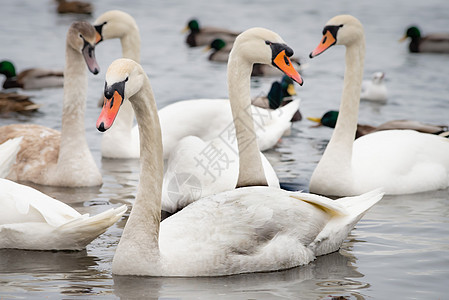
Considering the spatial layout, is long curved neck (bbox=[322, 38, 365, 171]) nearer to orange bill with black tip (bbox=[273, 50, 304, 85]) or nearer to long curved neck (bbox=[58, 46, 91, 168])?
orange bill with black tip (bbox=[273, 50, 304, 85])

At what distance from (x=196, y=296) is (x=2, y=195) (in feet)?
6.32

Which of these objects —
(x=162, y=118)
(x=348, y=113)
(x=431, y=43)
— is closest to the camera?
(x=348, y=113)

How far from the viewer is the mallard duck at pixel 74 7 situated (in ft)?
94.8

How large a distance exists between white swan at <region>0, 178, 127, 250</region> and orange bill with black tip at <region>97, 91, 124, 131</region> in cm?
127

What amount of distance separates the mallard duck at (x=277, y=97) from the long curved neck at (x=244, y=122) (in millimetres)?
5373

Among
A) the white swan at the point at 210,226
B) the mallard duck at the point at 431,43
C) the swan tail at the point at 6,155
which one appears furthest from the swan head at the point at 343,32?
the mallard duck at the point at 431,43

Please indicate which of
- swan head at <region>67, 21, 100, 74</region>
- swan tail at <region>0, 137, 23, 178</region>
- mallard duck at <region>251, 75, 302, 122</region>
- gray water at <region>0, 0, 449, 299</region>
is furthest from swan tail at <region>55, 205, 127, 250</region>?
mallard duck at <region>251, 75, 302, 122</region>

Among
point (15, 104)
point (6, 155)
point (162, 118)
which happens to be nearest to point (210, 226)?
point (6, 155)

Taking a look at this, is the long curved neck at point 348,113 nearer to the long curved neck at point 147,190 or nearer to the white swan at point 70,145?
the white swan at point 70,145

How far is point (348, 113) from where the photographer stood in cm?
908

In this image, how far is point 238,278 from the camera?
20.6 ft

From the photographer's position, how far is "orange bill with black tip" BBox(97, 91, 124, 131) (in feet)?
18.0

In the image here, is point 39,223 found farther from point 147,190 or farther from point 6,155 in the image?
point 6,155

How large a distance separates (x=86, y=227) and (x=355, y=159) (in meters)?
3.46
